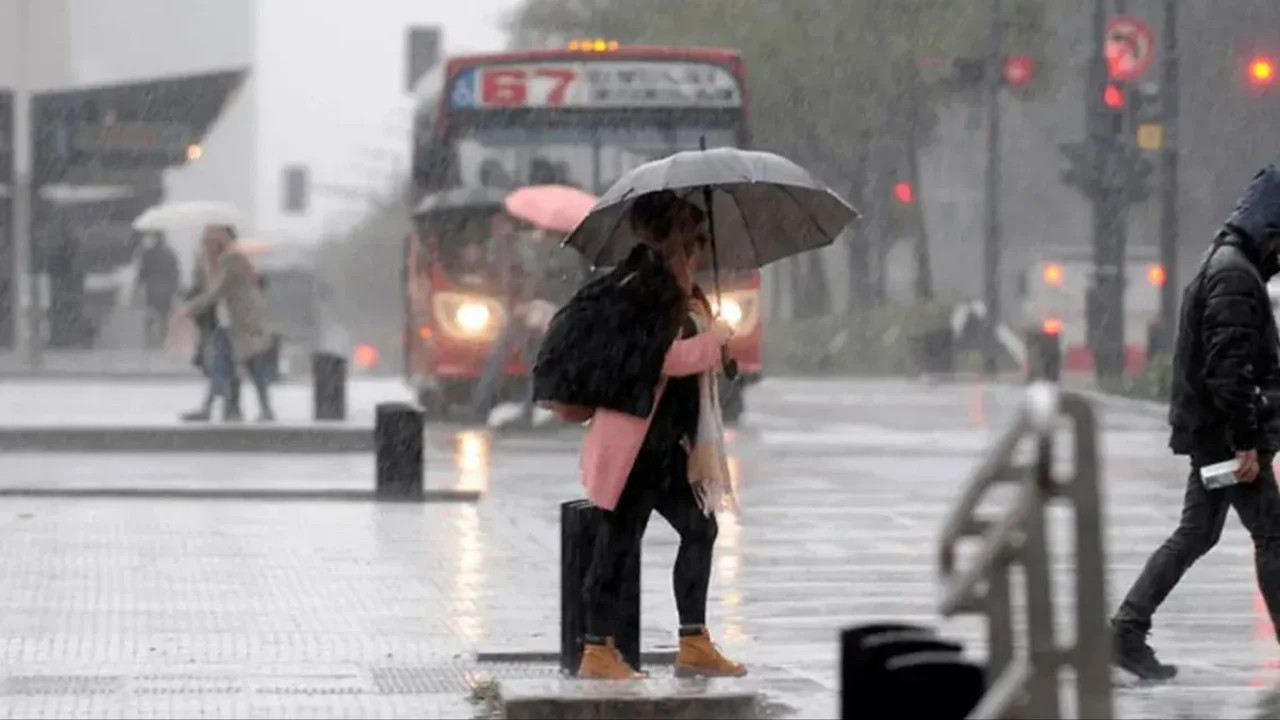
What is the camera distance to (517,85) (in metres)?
29.5

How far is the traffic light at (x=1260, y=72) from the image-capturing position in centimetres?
3431

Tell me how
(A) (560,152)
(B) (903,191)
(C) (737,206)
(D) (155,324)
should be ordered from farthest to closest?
(B) (903,191) < (D) (155,324) < (A) (560,152) < (C) (737,206)

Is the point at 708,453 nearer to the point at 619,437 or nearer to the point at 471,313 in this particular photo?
the point at 619,437

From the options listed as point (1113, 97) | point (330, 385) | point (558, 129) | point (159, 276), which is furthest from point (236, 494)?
point (159, 276)

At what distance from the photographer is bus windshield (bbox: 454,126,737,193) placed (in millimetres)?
29141

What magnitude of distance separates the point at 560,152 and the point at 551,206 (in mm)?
4465

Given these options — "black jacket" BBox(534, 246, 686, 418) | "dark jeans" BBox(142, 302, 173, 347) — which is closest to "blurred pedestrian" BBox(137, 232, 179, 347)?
"dark jeans" BBox(142, 302, 173, 347)

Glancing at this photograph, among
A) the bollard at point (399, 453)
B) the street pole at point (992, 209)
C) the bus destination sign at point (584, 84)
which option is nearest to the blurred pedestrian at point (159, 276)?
the street pole at point (992, 209)

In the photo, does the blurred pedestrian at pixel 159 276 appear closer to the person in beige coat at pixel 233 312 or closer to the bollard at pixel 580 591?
the person in beige coat at pixel 233 312

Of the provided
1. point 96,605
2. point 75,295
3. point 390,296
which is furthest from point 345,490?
point 390,296

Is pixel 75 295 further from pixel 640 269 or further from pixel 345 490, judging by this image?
pixel 640 269

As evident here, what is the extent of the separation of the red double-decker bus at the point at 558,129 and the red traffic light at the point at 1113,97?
1201cm

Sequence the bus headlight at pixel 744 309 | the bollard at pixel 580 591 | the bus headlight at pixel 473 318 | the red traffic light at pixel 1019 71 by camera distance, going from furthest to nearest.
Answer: the red traffic light at pixel 1019 71
the bus headlight at pixel 473 318
the bus headlight at pixel 744 309
the bollard at pixel 580 591

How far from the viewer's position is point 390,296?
414ft
